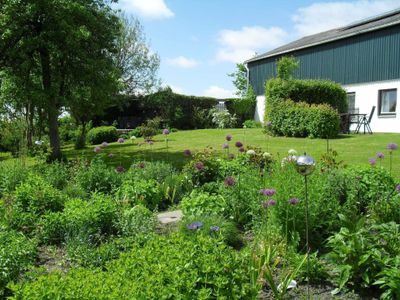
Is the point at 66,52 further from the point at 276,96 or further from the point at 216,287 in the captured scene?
the point at 216,287

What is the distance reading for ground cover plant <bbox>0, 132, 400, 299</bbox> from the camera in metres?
2.82

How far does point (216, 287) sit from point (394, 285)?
4.19ft

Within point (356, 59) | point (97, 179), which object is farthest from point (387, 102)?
point (97, 179)

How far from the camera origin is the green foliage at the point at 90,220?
4.50 meters

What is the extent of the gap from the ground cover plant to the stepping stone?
229 mm

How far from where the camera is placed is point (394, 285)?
3.08 metres

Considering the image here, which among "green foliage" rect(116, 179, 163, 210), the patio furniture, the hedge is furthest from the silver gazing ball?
the patio furniture

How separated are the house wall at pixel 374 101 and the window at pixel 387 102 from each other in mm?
191

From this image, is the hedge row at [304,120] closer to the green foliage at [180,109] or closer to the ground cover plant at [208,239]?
the ground cover plant at [208,239]

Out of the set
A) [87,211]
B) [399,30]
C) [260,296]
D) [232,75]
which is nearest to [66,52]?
[87,211]

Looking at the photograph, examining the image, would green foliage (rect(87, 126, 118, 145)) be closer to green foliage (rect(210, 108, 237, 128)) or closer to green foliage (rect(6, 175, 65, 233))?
green foliage (rect(210, 108, 237, 128))

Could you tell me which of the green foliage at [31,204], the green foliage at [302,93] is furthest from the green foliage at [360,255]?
the green foliage at [302,93]

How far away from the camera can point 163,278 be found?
108 inches

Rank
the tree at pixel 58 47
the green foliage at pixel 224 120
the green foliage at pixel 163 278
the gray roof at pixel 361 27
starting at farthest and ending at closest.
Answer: the green foliage at pixel 224 120 → the gray roof at pixel 361 27 → the tree at pixel 58 47 → the green foliage at pixel 163 278
